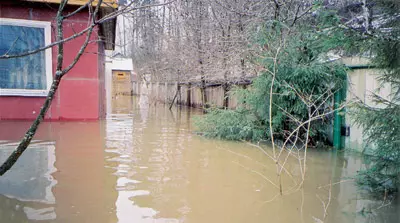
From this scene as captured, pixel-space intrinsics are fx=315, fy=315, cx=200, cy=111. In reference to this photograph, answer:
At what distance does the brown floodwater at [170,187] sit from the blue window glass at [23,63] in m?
2.50

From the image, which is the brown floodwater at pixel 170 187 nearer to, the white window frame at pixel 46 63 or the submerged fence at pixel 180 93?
the white window frame at pixel 46 63

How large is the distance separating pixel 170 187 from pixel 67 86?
6.05 m

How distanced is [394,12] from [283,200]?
2492mm

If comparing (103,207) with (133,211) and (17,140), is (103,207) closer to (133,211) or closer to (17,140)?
(133,211)

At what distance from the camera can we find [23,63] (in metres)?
8.24

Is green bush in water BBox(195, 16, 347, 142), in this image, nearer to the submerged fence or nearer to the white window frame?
the white window frame

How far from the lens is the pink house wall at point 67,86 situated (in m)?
8.20

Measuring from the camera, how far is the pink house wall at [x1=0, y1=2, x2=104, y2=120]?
8.20 metres

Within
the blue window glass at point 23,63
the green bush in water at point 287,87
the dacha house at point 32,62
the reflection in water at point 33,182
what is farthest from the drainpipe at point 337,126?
the blue window glass at point 23,63

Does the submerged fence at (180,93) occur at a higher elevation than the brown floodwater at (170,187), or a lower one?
higher

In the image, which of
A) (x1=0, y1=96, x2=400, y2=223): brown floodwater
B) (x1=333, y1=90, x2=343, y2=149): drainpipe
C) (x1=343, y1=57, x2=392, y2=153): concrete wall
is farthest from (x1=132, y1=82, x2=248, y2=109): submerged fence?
(x1=0, y1=96, x2=400, y2=223): brown floodwater

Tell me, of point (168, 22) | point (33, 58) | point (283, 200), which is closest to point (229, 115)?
point (283, 200)

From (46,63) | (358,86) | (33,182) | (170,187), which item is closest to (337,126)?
(358,86)

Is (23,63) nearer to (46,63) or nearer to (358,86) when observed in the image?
(46,63)
